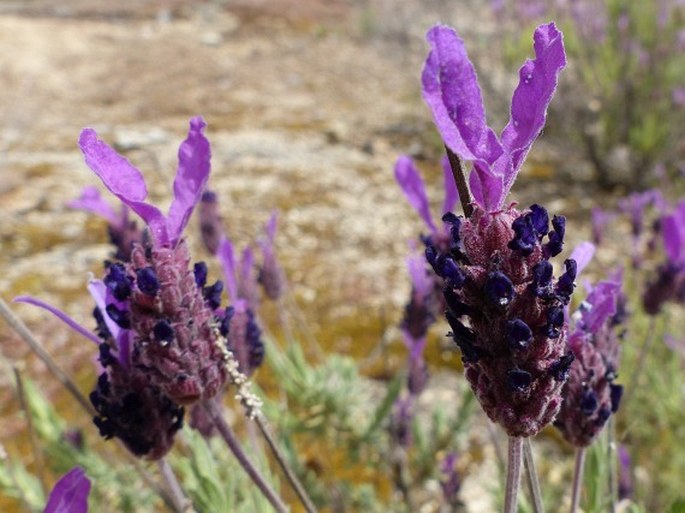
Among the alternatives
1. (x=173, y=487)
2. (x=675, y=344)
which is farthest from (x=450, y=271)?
(x=675, y=344)

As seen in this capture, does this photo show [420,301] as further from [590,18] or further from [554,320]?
[590,18]

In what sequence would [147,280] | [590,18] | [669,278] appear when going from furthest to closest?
1. [590,18]
2. [669,278]
3. [147,280]

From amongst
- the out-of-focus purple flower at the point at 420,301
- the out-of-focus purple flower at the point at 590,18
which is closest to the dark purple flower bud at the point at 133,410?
the out-of-focus purple flower at the point at 420,301

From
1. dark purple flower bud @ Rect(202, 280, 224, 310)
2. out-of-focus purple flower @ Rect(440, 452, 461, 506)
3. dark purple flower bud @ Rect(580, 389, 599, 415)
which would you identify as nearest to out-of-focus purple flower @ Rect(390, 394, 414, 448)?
out-of-focus purple flower @ Rect(440, 452, 461, 506)

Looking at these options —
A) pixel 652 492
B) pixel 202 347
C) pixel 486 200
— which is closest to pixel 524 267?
pixel 486 200

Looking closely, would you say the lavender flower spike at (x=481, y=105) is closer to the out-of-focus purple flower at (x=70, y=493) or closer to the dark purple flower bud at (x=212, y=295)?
the dark purple flower bud at (x=212, y=295)

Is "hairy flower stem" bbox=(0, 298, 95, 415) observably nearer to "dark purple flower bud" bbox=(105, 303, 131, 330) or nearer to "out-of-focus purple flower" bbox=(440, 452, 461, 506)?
"dark purple flower bud" bbox=(105, 303, 131, 330)
